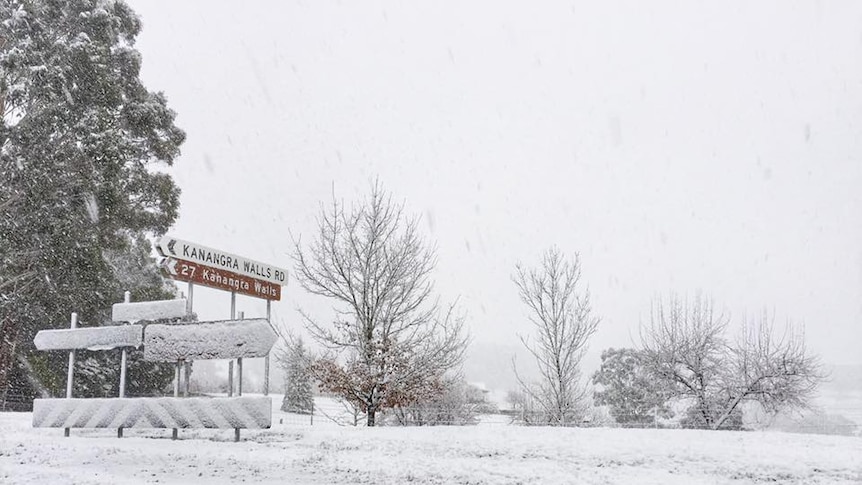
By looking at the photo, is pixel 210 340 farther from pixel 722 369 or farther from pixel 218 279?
pixel 722 369

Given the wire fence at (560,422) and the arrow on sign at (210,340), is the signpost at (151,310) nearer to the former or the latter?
the arrow on sign at (210,340)

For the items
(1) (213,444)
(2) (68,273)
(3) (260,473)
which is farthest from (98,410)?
(2) (68,273)

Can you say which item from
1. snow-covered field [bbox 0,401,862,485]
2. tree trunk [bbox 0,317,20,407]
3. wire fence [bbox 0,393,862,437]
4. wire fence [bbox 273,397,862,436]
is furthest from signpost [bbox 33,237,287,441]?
tree trunk [bbox 0,317,20,407]

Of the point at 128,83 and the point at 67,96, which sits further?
the point at 128,83

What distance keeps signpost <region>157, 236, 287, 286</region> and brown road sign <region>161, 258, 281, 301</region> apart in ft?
0.28

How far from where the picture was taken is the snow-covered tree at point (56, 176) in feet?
71.4

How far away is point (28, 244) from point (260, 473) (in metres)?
16.9

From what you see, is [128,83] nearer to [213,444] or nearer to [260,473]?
[213,444]

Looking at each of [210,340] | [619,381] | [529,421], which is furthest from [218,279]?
[619,381]

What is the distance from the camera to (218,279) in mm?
13648

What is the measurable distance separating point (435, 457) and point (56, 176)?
18.0 metres

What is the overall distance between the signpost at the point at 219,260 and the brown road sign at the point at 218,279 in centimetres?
9

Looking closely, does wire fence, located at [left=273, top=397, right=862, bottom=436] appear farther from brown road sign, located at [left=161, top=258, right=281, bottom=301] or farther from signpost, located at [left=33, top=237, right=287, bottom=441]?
signpost, located at [left=33, top=237, right=287, bottom=441]

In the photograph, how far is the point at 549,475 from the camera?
9094mm
